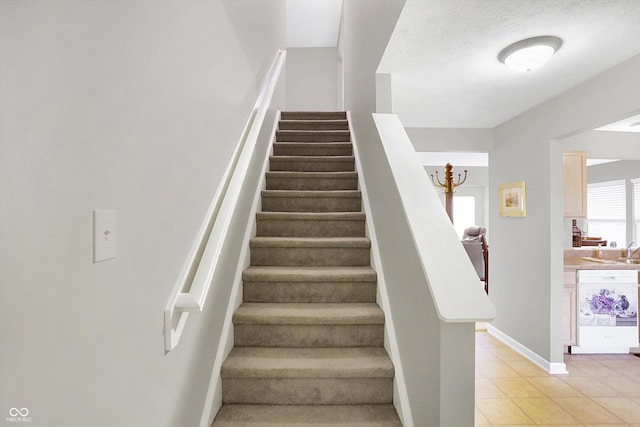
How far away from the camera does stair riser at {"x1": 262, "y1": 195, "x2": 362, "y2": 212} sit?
2625 millimetres

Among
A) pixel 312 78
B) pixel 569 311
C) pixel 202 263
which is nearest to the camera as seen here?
pixel 202 263

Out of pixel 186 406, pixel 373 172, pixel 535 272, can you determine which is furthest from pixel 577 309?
pixel 186 406

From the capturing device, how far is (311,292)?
1.94 m

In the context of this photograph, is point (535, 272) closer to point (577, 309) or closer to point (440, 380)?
point (577, 309)

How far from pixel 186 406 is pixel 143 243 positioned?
2.31 feet

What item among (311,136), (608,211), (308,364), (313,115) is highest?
(313,115)

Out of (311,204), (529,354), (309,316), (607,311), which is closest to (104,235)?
(309,316)

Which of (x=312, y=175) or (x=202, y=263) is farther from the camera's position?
(x=312, y=175)

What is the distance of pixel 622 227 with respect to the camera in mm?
5465

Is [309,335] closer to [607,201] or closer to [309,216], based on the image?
[309,216]

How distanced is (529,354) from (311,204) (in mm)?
2659

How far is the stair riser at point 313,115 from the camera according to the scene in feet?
13.1

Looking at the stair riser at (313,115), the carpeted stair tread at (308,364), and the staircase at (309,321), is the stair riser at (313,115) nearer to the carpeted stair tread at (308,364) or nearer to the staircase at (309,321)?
the staircase at (309,321)

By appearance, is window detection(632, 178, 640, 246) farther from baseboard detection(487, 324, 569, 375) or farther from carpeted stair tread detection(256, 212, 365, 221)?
carpeted stair tread detection(256, 212, 365, 221)
